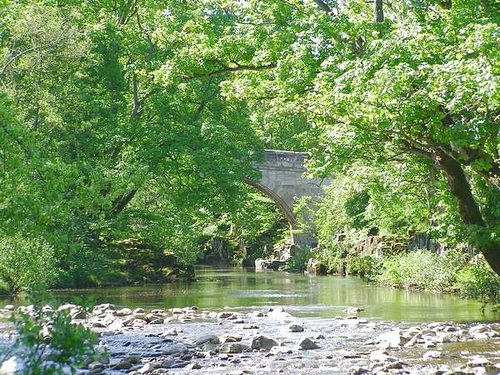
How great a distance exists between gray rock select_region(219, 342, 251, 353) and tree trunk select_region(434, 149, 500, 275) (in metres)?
4.85

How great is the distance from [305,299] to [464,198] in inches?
303

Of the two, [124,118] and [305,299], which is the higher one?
[124,118]

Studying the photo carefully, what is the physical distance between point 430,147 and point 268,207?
3785cm

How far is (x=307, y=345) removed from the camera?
11.2m

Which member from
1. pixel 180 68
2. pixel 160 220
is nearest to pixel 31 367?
pixel 180 68

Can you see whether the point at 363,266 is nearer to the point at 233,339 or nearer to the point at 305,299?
the point at 305,299

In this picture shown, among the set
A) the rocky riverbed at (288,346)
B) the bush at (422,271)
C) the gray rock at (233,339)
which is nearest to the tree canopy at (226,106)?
the bush at (422,271)

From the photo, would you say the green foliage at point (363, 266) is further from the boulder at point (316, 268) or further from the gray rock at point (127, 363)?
the gray rock at point (127, 363)

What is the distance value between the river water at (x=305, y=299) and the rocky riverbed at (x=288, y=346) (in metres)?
1.47

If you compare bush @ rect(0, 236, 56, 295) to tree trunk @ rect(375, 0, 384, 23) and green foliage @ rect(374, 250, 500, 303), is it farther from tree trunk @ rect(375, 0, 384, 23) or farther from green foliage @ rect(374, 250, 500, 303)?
green foliage @ rect(374, 250, 500, 303)

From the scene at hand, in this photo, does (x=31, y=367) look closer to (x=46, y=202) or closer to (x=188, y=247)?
(x=46, y=202)

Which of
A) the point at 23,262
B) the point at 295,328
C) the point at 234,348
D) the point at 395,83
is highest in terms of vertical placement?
the point at 395,83

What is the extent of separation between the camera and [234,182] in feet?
91.2

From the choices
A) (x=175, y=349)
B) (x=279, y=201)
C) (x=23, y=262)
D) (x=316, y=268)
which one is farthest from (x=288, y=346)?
(x=279, y=201)
